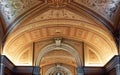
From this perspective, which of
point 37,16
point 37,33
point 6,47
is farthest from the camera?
point 37,33

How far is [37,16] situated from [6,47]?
2399mm

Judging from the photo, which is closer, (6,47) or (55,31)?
(6,47)

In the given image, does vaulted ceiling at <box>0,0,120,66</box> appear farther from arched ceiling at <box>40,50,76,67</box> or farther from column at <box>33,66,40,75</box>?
arched ceiling at <box>40,50,76,67</box>

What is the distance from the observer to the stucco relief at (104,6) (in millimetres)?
12172

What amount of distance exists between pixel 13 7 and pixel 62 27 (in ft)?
11.7

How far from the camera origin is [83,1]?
40.6 feet

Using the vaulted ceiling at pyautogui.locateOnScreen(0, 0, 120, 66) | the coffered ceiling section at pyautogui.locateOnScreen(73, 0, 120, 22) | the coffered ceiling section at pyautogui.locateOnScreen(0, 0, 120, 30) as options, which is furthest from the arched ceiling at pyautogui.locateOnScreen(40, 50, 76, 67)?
the coffered ceiling section at pyautogui.locateOnScreen(73, 0, 120, 22)

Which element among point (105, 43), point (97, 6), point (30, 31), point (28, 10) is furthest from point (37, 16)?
point (105, 43)

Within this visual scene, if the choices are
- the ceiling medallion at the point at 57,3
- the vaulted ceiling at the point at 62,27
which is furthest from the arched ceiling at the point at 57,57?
the ceiling medallion at the point at 57,3

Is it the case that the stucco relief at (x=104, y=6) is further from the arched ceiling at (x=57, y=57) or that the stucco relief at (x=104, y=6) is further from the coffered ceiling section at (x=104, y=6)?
the arched ceiling at (x=57, y=57)

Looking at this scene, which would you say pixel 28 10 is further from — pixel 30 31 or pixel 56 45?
pixel 56 45

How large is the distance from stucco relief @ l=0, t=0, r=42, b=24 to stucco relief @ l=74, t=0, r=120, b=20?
2117 millimetres

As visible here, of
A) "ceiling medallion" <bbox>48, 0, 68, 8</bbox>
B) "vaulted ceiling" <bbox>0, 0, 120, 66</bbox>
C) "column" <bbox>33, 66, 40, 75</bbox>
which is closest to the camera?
"ceiling medallion" <bbox>48, 0, 68, 8</bbox>

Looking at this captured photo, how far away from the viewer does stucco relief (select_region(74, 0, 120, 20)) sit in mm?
12172
